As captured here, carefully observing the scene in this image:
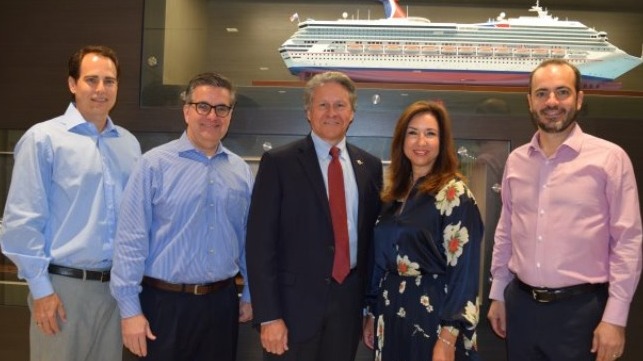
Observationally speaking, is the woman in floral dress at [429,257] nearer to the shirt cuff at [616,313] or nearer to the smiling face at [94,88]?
the shirt cuff at [616,313]

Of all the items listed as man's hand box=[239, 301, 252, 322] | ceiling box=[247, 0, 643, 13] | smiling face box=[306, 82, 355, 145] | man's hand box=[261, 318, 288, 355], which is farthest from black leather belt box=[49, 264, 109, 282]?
ceiling box=[247, 0, 643, 13]

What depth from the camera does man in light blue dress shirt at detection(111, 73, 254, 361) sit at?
6.35ft

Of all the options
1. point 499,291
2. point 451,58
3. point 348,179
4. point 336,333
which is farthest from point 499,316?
point 451,58

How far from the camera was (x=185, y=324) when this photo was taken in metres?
1.96

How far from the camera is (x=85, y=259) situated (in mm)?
2025

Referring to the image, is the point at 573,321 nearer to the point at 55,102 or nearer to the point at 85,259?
the point at 85,259

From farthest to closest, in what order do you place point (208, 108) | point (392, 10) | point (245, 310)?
point (392, 10), point (245, 310), point (208, 108)

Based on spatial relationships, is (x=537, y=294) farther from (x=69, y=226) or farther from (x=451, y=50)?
(x=69, y=226)

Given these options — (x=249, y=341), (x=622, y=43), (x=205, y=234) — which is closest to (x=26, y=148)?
(x=205, y=234)

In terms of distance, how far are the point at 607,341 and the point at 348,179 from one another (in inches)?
40.0

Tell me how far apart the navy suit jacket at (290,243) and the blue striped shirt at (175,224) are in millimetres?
161

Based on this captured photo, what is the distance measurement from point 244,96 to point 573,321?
67.7 inches

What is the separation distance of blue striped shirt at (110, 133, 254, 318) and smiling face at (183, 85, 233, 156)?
0.14 ft

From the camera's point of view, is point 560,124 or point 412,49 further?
point 412,49
